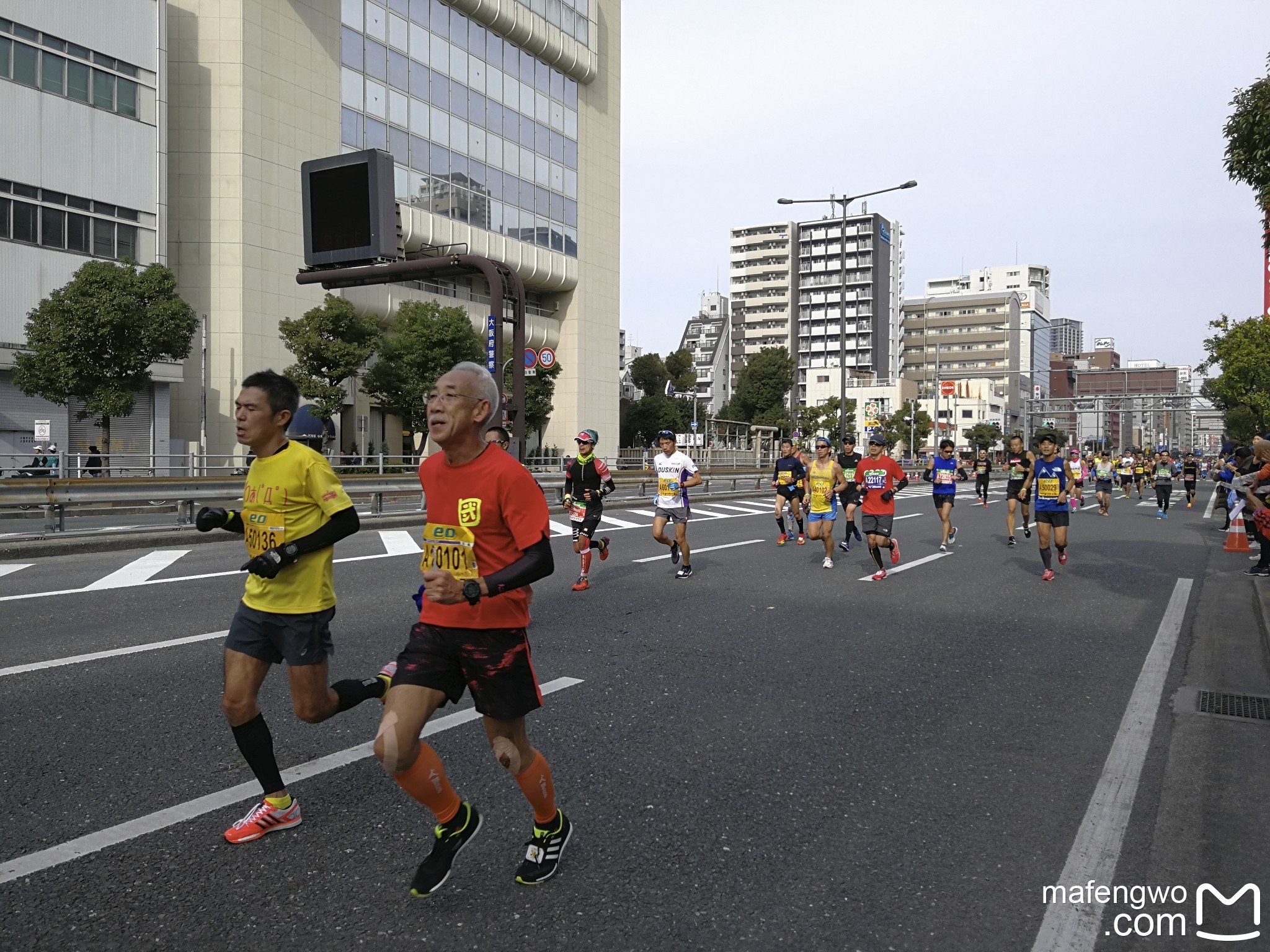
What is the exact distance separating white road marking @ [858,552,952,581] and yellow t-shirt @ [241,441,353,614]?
852cm

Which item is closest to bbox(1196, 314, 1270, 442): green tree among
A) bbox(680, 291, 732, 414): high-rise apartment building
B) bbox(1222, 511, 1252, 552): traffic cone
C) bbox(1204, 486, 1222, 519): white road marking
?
bbox(1204, 486, 1222, 519): white road marking

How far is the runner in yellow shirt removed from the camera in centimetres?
355

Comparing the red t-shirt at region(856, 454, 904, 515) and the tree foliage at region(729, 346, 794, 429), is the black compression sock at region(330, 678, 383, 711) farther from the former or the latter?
the tree foliage at region(729, 346, 794, 429)

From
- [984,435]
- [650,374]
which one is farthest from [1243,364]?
[984,435]

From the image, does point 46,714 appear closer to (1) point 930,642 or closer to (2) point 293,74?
(1) point 930,642

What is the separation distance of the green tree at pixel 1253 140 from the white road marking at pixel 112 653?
30.4ft

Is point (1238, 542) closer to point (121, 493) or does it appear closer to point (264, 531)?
point (264, 531)

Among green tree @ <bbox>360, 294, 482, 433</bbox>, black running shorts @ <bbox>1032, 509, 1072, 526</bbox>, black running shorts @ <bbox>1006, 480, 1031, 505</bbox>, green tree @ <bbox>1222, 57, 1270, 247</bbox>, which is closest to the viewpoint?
green tree @ <bbox>1222, 57, 1270, 247</bbox>

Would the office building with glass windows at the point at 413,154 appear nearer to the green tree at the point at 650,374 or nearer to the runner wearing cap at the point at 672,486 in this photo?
the runner wearing cap at the point at 672,486

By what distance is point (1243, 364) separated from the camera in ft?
117

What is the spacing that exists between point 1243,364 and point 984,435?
68.8 m

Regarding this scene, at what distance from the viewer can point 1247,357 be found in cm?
3531

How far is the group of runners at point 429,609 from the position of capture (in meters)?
3.02

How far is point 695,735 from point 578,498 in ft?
19.4
